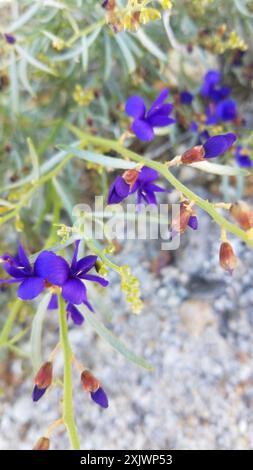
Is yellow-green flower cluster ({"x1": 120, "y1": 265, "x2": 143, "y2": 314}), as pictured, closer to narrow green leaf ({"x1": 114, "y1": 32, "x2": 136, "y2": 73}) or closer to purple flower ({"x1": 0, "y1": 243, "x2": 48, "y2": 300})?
purple flower ({"x1": 0, "y1": 243, "x2": 48, "y2": 300})

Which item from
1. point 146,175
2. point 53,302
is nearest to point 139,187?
point 146,175

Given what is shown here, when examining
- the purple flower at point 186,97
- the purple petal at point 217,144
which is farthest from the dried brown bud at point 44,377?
the purple flower at point 186,97

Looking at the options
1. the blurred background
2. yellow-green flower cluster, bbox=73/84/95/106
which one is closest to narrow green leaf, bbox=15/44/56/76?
the blurred background

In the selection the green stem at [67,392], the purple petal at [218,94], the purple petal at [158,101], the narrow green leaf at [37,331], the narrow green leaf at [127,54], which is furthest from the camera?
the purple petal at [218,94]

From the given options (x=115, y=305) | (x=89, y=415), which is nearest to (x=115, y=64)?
(x=115, y=305)

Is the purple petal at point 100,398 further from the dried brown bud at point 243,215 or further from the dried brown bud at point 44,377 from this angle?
the dried brown bud at point 243,215
